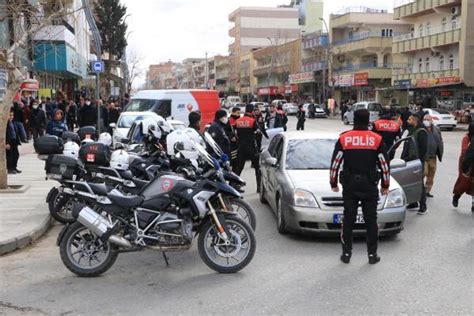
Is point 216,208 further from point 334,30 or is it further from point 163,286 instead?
point 334,30

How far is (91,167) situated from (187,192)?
2.88m

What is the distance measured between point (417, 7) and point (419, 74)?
632 cm

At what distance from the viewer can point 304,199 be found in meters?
7.31

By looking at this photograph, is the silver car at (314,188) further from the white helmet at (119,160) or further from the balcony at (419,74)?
the balcony at (419,74)

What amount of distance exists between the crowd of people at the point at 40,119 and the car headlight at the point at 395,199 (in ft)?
25.9

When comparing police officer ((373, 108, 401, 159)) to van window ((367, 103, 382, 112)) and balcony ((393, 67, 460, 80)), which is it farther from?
balcony ((393, 67, 460, 80))

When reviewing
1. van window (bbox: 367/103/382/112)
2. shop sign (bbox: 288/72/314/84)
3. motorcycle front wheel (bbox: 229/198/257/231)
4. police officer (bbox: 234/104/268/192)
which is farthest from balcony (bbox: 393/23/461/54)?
motorcycle front wheel (bbox: 229/198/257/231)

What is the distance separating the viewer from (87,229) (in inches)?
238

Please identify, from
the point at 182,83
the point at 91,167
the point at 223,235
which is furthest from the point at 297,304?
the point at 182,83

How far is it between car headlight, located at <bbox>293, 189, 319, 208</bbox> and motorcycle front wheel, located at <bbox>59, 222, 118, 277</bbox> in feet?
8.37

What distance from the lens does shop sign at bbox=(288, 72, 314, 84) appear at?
230 feet

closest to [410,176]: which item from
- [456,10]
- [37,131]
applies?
[37,131]

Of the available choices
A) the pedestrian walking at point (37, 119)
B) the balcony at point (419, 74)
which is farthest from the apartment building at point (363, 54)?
the pedestrian walking at point (37, 119)

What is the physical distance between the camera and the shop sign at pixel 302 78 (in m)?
70.1
